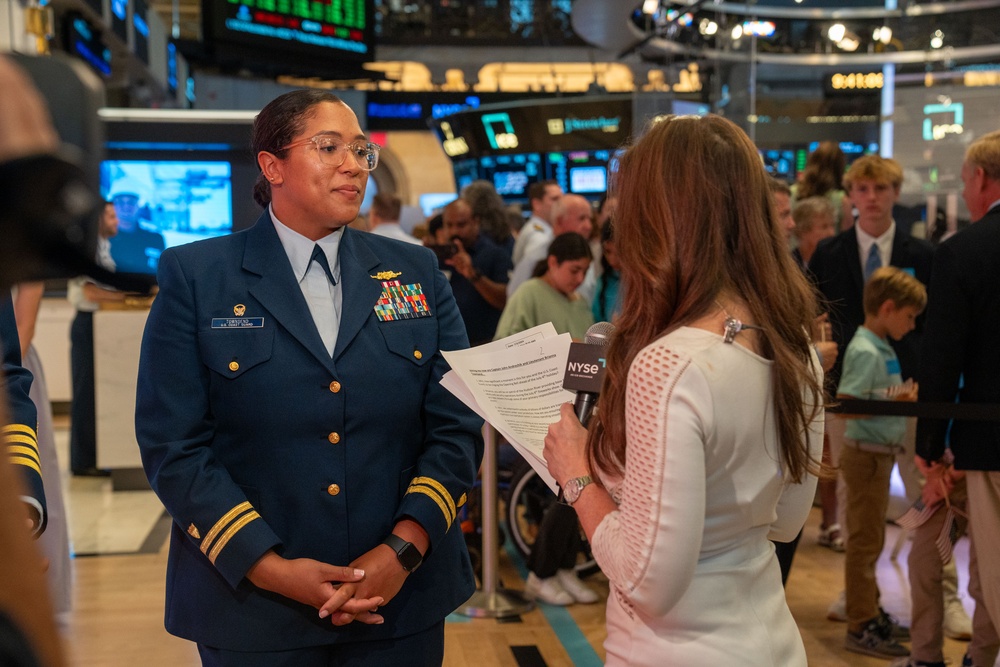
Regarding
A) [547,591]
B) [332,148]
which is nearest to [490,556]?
[547,591]

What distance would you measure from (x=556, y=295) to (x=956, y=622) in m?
2.23

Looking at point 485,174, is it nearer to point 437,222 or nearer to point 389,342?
point 437,222

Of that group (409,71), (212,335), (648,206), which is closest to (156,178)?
(212,335)

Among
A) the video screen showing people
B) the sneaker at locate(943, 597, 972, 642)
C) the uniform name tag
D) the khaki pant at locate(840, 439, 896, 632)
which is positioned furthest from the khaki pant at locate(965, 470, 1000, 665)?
the video screen showing people

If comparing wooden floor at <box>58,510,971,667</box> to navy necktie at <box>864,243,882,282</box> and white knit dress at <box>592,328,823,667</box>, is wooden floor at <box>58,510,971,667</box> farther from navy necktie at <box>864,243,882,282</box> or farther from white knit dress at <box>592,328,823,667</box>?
white knit dress at <box>592,328,823,667</box>

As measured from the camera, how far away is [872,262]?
4.59 meters

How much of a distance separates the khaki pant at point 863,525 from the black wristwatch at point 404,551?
8.49 ft

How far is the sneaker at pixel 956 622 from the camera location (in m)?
4.12

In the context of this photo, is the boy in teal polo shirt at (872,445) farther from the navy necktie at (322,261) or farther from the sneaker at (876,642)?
the navy necktie at (322,261)

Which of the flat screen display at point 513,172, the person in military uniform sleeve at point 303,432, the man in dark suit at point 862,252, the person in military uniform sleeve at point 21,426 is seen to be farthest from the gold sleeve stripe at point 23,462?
the flat screen display at point 513,172

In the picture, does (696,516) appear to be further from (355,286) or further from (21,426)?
(21,426)

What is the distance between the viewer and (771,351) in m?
1.50

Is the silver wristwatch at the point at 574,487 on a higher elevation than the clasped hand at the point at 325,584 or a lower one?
higher

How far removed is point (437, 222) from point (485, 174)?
5.79 meters
